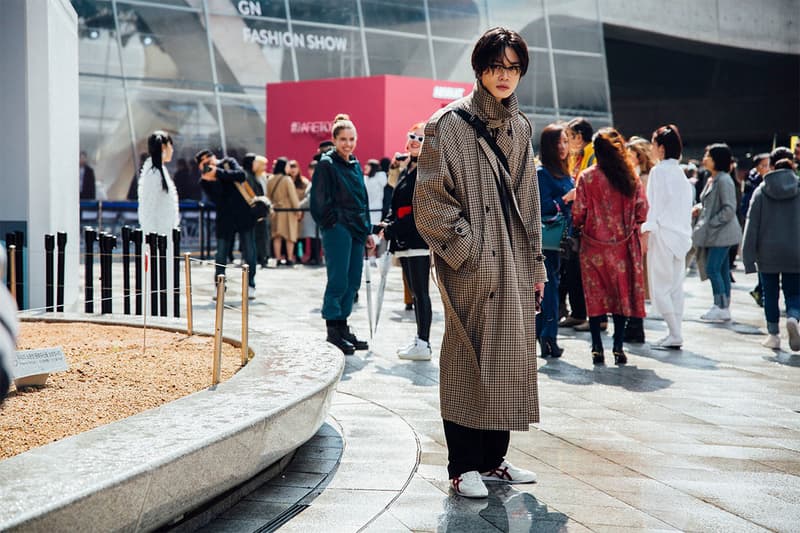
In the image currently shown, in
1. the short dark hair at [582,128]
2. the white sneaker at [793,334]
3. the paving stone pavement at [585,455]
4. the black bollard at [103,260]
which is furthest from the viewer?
the short dark hair at [582,128]

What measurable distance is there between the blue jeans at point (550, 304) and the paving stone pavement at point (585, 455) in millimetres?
240

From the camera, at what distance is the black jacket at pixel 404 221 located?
704 centimetres

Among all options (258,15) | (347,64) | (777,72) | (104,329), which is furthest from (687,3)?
(104,329)

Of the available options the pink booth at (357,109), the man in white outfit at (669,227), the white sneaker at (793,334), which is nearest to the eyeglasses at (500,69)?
the man in white outfit at (669,227)

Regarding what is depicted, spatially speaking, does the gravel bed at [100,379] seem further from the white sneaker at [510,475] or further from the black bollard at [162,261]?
the white sneaker at [510,475]

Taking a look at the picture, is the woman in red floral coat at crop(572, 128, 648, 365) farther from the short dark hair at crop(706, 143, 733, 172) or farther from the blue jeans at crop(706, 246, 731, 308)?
the blue jeans at crop(706, 246, 731, 308)

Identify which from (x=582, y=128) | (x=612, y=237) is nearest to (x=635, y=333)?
(x=612, y=237)

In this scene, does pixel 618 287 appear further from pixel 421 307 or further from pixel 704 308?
pixel 704 308

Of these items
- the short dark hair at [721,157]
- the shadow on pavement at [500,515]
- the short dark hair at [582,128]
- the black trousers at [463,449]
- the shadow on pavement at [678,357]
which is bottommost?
the shadow on pavement at [500,515]

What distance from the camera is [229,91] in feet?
67.0

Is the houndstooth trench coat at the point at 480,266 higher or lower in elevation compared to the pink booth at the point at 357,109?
lower

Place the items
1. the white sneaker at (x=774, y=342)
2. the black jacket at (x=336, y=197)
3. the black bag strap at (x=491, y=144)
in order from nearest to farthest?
the black bag strap at (x=491, y=144)
the black jacket at (x=336, y=197)
the white sneaker at (x=774, y=342)

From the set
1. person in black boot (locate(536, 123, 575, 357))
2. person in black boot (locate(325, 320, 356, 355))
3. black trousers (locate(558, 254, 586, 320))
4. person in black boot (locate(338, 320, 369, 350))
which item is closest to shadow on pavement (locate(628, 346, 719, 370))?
person in black boot (locate(536, 123, 575, 357))

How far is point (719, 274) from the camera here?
9.84 m
